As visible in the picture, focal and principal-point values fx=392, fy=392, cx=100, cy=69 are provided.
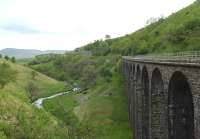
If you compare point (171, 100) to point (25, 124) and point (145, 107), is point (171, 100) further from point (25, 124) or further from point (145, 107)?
point (25, 124)

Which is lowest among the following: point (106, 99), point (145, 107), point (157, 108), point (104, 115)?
point (104, 115)

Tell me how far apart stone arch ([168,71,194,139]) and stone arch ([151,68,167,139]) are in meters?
6.66

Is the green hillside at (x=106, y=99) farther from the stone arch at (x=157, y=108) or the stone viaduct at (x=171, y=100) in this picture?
the stone arch at (x=157, y=108)

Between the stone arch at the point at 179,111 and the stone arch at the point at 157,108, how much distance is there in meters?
6.66

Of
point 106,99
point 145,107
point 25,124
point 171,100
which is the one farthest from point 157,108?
point 106,99

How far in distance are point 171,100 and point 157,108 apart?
937cm

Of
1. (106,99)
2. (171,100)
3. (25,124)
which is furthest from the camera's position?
(106,99)

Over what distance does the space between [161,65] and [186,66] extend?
946 centimetres

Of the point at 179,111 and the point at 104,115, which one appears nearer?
the point at 179,111

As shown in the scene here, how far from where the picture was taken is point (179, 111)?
3641 centimetres

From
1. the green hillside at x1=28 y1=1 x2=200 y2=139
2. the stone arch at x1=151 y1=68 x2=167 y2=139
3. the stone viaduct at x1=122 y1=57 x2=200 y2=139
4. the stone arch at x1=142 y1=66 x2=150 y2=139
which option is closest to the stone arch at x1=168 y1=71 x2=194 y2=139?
the stone viaduct at x1=122 y1=57 x2=200 y2=139

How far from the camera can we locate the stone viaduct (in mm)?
27634

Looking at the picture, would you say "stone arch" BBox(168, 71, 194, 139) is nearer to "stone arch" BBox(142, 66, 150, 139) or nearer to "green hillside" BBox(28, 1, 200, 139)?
"green hillside" BBox(28, 1, 200, 139)

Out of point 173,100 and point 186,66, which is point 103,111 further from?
point 186,66
